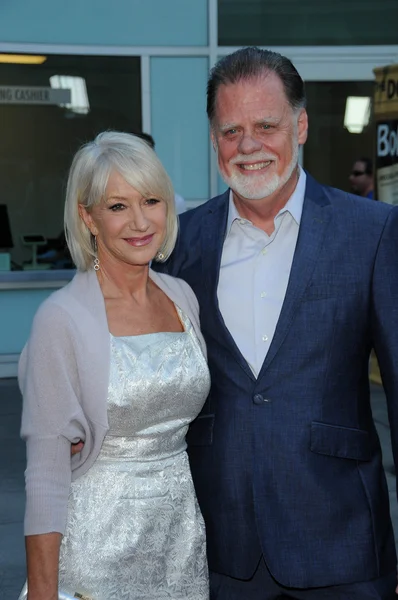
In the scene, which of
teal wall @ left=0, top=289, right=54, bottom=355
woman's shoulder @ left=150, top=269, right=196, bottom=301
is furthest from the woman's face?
teal wall @ left=0, top=289, right=54, bottom=355

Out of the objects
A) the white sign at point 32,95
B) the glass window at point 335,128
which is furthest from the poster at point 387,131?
the white sign at point 32,95

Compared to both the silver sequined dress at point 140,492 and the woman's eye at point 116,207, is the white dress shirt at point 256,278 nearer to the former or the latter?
the silver sequined dress at point 140,492

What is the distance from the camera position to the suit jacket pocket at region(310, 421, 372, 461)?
263cm

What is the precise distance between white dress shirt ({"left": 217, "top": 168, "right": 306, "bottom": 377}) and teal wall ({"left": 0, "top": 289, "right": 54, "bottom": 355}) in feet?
20.8

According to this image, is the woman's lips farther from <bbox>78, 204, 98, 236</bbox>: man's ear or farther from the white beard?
the white beard

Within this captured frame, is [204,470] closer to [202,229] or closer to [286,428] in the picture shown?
[286,428]

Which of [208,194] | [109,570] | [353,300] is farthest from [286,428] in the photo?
[208,194]

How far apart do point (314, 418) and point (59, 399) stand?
725mm

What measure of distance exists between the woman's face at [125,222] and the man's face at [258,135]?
0.28 m

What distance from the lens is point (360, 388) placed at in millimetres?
→ 2715

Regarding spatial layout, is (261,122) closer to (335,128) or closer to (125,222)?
(125,222)

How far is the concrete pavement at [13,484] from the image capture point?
184 inches

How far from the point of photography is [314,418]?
8.64 ft

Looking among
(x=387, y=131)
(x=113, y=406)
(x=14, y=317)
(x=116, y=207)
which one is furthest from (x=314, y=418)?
(x=14, y=317)
